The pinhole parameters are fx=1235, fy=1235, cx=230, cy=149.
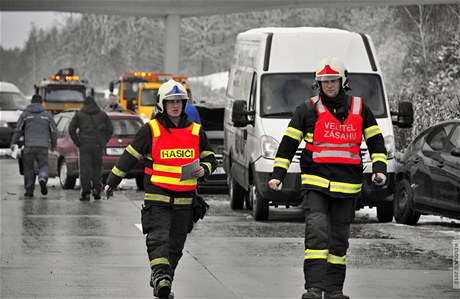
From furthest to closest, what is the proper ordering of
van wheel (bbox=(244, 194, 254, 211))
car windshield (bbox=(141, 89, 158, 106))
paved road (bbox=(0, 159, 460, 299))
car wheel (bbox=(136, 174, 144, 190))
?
car windshield (bbox=(141, 89, 158, 106)), car wheel (bbox=(136, 174, 144, 190)), van wheel (bbox=(244, 194, 254, 211)), paved road (bbox=(0, 159, 460, 299))

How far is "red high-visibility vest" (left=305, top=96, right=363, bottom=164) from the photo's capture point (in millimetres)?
9477

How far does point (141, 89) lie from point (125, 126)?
1799 cm

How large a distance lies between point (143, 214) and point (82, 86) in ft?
119

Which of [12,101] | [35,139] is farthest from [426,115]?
[12,101]

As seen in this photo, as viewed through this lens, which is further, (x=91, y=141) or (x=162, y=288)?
(x=91, y=141)

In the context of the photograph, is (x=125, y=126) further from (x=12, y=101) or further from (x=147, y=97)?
(x=147, y=97)

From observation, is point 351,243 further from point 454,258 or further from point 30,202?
point 30,202

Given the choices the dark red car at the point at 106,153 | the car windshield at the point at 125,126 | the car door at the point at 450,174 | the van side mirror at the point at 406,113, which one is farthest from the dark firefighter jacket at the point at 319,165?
the car windshield at the point at 125,126

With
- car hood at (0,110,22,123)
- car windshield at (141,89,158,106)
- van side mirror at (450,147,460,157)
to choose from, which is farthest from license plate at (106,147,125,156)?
car windshield at (141,89,158,106)

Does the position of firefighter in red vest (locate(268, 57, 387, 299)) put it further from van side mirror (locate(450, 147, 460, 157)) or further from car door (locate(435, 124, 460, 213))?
car door (locate(435, 124, 460, 213))

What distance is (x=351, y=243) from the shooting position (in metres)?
14.2

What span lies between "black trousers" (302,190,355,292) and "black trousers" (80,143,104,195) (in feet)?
36.3

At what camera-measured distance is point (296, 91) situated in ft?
56.3

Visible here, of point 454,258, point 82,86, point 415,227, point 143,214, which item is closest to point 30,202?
point 415,227
